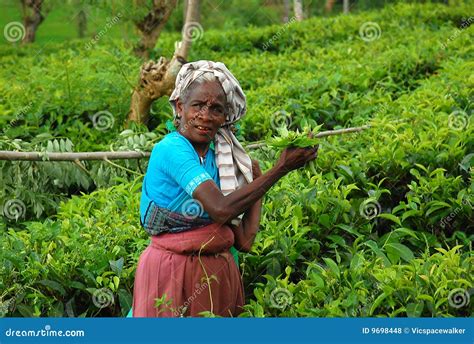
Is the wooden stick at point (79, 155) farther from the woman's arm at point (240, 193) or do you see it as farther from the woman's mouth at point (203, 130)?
the woman's arm at point (240, 193)

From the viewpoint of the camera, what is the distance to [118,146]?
281 inches

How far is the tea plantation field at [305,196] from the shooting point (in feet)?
13.6

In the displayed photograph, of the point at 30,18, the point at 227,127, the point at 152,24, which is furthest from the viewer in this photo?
the point at 30,18

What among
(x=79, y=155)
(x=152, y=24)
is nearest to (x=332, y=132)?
(x=79, y=155)

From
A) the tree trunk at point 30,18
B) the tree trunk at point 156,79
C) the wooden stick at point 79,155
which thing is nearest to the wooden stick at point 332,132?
the wooden stick at point 79,155

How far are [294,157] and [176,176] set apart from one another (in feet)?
1.55

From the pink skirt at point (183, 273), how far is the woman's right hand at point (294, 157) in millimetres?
402

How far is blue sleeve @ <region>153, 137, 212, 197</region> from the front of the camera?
12.0 ft

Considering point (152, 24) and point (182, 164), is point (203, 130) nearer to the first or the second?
point (182, 164)

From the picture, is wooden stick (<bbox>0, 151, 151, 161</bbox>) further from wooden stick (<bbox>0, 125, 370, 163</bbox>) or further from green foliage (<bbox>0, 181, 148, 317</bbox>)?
green foliage (<bbox>0, 181, 148, 317</bbox>)

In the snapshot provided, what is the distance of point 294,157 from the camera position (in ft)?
12.0

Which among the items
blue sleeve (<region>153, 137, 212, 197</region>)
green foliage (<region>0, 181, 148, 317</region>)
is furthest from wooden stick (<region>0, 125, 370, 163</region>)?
blue sleeve (<region>153, 137, 212, 197</region>)

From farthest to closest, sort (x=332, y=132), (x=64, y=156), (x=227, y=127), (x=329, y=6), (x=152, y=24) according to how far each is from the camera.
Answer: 1. (x=329, y=6)
2. (x=152, y=24)
3. (x=64, y=156)
4. (x=332, y=132)
5. (x=227, y=127)

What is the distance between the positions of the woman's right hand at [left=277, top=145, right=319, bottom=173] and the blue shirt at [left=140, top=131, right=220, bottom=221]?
0.97 ft
